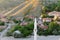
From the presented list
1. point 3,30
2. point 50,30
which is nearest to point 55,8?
point 50,30

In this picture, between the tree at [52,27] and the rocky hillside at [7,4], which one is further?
the tree at [52,27]

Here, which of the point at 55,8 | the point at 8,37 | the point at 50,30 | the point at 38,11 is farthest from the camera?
the point at 50,30

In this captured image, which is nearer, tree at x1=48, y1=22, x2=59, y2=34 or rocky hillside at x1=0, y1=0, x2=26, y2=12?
rocky hillside at x1=0, y1=0, x2=26, y2=12

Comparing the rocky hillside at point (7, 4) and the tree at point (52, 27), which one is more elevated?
the rocky hillside at point (7, 4)

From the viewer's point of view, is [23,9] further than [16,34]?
No

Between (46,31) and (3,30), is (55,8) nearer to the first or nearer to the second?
(46,31)

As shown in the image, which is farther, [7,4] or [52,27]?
[52,27]

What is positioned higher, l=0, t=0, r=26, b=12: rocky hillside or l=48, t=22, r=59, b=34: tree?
l=0, t=0, r=26, b=12: rocky hillside

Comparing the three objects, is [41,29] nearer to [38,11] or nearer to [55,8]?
[55,8]

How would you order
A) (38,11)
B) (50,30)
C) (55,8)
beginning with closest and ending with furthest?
1. (38,11)
2. (55,8)
3. (50,30)

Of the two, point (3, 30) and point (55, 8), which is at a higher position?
point (55, 8)
